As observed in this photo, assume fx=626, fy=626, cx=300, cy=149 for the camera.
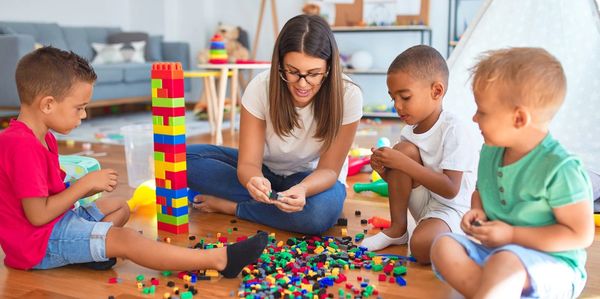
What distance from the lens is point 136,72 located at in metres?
5.52

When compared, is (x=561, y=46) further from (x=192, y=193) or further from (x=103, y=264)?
(x=103, y=264)

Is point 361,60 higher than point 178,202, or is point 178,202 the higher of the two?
point 361,60

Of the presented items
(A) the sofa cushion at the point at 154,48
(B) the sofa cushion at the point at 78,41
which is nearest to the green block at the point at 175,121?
(B) the sofa cushion at the point at 78,41

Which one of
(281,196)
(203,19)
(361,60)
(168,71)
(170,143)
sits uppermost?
(203,19)

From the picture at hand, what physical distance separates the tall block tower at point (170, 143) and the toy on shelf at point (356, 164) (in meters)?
1.12

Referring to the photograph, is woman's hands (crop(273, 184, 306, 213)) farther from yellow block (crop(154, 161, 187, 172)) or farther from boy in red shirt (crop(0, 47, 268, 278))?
yellow block (crop(154, 161, 187, 172))

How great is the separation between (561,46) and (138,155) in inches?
75.5

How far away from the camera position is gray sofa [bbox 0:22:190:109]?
4289 mm

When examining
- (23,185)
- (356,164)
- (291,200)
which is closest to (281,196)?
(291,200)

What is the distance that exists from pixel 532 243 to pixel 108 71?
14.9 ft

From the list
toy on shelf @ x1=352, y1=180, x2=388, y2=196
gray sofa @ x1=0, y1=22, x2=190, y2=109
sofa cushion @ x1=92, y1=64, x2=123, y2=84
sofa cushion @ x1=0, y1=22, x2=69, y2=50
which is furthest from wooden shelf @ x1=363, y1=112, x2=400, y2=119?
toy on shelf @ x1=352, y1=180, x2=388, y2=196

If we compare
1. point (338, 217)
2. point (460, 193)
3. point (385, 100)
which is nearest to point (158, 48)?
point (385, 100)

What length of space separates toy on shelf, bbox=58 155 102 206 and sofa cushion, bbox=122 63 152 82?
341 cm

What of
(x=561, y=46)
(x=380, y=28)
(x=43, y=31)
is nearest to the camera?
(x=561, y=46)
